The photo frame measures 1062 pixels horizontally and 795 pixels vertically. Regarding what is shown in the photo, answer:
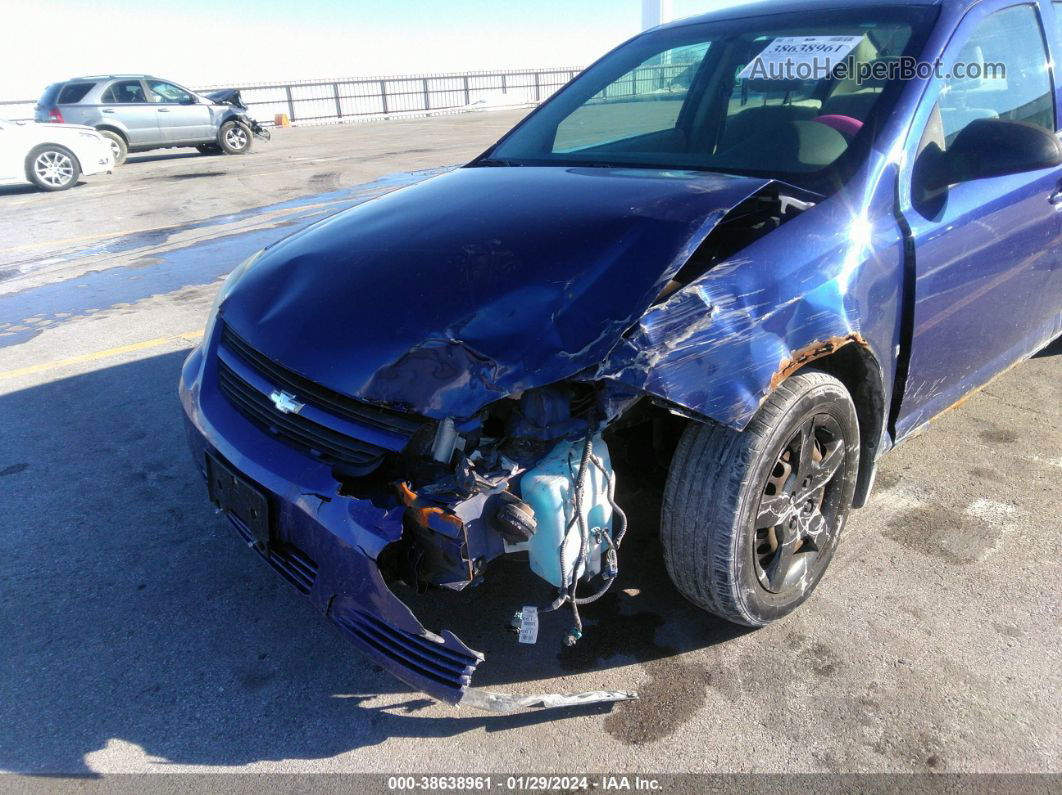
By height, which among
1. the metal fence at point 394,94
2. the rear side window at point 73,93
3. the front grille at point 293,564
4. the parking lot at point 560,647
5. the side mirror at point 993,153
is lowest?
the metal fence at point 394,94

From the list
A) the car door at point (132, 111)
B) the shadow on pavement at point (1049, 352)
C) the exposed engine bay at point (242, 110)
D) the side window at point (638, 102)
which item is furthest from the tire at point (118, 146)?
the shadow on pavement at point (1049, 352)

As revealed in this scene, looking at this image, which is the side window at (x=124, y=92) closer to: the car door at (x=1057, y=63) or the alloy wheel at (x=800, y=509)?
the car door at (x=1057, y=63)

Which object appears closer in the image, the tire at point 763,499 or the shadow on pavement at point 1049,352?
the tire at point 763,499

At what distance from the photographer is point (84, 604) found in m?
2.62

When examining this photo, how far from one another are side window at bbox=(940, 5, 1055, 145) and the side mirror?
5.1 inches

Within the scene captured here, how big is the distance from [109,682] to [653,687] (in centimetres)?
158

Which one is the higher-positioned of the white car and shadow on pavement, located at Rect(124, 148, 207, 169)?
the white car

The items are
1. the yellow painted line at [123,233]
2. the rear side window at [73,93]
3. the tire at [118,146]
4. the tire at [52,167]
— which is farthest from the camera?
the tire at [118,146]

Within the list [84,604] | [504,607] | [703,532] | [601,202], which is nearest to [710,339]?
[703,532]

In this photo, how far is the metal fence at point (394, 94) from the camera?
29844 mm

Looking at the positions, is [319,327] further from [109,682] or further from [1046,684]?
[1046,684]

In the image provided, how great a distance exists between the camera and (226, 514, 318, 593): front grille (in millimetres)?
2016

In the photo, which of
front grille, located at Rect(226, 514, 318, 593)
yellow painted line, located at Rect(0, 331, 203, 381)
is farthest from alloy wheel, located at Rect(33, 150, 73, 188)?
front grille, located at Rect(226, 514, 318, 593)

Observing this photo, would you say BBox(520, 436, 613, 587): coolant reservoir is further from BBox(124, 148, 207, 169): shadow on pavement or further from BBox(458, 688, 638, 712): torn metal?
BBox(124, 148, 207, 169): shadow on pavement
